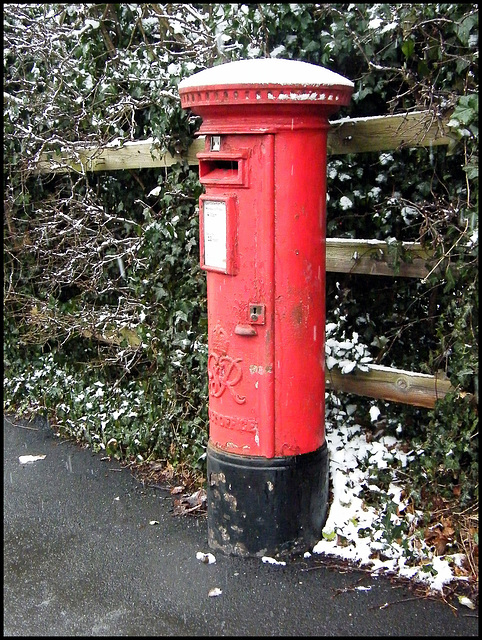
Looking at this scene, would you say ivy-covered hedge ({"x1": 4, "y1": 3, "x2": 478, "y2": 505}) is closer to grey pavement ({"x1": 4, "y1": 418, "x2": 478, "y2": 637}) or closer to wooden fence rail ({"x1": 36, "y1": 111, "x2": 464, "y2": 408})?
wooden fence rail ({"x1": 36, "y1": 111, "x2": 464, "y2": 408})

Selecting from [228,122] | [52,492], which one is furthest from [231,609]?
[228,122]

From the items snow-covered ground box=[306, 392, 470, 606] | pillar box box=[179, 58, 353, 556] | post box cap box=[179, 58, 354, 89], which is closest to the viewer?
post box cap box=[179, 58, 354, 89]

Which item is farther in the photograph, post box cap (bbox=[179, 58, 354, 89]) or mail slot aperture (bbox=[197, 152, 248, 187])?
mail slot aperture (bbox=[197, 152, 248, 187])

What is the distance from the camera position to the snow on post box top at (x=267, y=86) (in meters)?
3.02

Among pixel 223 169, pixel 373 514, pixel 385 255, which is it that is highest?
pixel 223 169

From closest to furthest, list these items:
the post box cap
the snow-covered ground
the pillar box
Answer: the post box cap
the pillar box
the snow-covered ground

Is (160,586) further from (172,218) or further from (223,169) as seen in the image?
(172,218)

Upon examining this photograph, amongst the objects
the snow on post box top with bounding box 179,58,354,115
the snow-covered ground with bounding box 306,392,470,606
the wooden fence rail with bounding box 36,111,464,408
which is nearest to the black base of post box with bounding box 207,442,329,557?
the snow-covered ground with bounding box 306,392,470,606

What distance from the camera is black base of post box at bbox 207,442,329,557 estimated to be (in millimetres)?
3441

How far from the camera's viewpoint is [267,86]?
9.86 feet

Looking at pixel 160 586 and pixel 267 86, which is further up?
pixel 267 86

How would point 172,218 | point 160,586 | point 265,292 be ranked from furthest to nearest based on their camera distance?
point 172,218, point 160,586, point 265,292

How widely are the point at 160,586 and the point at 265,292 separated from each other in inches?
55.0

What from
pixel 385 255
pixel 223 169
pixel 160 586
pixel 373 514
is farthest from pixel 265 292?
pixel 160 586
